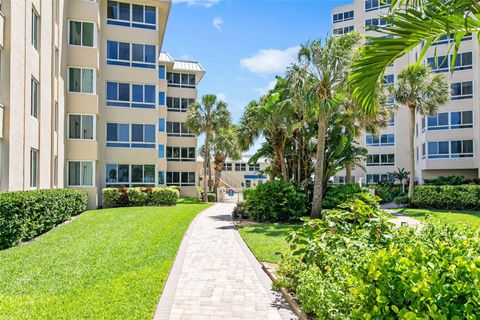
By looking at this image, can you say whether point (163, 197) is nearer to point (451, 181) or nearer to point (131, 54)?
point (131, 54)

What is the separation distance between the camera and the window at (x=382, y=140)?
147 feet

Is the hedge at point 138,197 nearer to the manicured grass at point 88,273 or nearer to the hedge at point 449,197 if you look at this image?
the manicured grass at point 88,273

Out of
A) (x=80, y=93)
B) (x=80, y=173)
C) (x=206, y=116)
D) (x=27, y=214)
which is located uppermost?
(x=206, y=116)

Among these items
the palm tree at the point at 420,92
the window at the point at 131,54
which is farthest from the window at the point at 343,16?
the window at the point at 131,54

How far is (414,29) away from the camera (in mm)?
4598

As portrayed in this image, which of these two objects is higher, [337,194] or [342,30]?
[342,30]

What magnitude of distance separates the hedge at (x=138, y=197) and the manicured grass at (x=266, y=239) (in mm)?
10711

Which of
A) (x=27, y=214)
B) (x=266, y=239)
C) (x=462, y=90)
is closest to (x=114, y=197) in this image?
(x=27, y=214)

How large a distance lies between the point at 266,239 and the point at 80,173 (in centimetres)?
1508

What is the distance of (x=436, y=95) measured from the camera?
85.1ft

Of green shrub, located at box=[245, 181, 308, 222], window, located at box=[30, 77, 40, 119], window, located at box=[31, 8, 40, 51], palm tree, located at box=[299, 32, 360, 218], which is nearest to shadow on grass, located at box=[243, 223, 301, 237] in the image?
green shrub, located at box=[245, 181, 308, 222]

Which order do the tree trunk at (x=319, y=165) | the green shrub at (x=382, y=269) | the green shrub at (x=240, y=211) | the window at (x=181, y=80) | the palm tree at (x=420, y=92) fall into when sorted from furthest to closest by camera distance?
the window at (x=181, y=80), the palm tree at (x=420, y=92), the green shrub at (x=240, y=211), the tree trunk at (x=319, y=165), the green shrub at (x=382, y=269)

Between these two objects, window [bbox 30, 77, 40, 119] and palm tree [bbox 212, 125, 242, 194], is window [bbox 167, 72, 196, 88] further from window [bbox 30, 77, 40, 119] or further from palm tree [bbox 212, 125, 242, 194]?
window [bbox 30, 77, 40, 119]

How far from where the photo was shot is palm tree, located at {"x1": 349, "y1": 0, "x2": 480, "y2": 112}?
4.21 m
